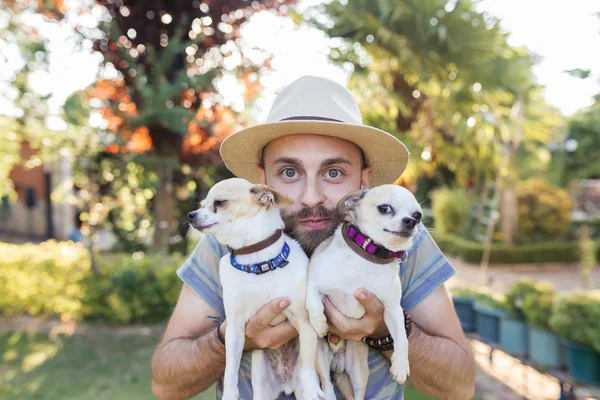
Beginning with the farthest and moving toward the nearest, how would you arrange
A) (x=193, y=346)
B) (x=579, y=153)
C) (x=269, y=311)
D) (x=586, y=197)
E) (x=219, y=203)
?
(x=586, y=197) < (x=579, y=153) < (x=193, y=346) < (x=219, y=203) < (x=269, y=311)

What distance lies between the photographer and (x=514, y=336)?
570 cm

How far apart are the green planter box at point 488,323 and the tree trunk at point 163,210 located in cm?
579

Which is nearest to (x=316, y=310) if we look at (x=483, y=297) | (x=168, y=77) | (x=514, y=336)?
(x=514, y=336)

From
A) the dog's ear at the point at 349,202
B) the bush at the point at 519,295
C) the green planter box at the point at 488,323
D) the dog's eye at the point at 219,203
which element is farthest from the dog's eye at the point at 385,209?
the green planter box at the point at 488,323

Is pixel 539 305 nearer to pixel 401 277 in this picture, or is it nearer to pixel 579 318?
pixel 579 318

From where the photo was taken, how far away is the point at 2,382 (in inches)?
230

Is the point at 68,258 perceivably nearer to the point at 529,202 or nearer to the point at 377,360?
the point at 377,360

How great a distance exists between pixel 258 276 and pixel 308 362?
410mm

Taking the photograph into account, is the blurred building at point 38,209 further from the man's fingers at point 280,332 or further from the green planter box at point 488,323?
the man's fingers at point 280,332

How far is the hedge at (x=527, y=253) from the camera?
14914 millimetres

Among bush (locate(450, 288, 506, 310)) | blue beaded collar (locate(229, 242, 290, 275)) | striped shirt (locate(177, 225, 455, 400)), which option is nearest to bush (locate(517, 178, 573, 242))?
bush (locate(450, 288, 506, 310))

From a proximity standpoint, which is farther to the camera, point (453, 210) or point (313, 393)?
point (453, 210)

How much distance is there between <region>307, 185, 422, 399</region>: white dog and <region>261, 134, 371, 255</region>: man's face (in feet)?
0.59

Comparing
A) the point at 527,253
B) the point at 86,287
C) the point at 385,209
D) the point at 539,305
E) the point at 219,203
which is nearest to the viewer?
the point at 385,209
